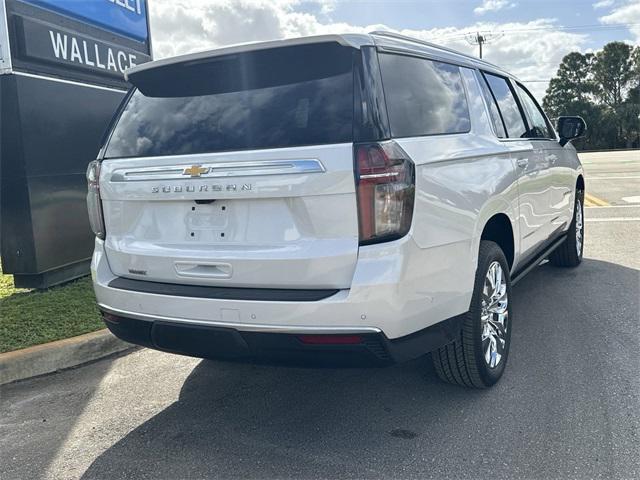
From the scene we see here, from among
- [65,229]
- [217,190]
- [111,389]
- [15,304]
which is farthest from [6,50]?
[217,190]

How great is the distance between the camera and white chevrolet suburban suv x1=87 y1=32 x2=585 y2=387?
251 cm

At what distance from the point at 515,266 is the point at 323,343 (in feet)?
6.82

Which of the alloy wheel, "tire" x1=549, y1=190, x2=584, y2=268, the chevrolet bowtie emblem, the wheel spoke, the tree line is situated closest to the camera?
the chevrolet bowtie emblem

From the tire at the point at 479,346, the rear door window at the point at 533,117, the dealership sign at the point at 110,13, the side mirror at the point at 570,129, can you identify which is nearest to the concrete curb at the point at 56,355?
the tire at the point at 479,346

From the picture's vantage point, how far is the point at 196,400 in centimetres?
350

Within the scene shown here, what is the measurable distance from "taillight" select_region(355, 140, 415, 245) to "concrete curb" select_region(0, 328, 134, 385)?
2.69 meters

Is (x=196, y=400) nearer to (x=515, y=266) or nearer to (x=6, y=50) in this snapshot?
(x=515, y=266)

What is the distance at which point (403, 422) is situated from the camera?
3.11 metres

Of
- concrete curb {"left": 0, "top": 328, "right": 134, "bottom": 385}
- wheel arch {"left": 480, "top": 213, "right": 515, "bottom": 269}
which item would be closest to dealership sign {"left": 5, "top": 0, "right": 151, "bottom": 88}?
concrete curb {"left": 0, "top": 328, "right": 134, "bottom": 385}

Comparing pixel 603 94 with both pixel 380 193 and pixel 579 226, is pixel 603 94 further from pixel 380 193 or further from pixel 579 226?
pixel 380 193

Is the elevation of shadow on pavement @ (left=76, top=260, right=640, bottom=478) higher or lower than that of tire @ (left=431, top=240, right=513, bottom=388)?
lower

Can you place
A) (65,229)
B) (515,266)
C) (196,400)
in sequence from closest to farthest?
(196,400) → (515,266) → (65,229)

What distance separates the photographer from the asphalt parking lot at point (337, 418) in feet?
8.94

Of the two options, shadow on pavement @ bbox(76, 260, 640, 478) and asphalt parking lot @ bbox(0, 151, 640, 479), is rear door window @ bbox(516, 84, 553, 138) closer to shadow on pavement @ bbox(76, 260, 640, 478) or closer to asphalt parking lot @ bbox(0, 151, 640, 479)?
asphalt parking lot @ bbox(0, 151, 640, 479)
